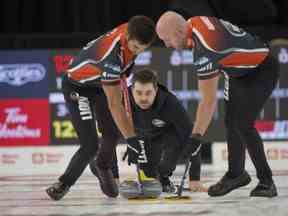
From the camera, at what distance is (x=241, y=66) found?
13.3 ft

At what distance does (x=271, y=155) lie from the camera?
7695 millimetres

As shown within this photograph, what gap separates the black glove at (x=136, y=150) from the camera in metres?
4.16

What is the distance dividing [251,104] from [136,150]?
0.68 meters

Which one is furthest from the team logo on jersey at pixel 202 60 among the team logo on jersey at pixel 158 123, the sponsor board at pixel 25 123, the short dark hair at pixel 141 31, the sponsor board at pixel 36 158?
the sponsor board at pixel 25 123

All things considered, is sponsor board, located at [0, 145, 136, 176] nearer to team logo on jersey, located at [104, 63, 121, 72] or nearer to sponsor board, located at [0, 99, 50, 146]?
sponsor board, located at [0, 99, 50, 146]

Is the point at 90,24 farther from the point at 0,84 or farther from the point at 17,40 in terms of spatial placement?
the point at 0,84

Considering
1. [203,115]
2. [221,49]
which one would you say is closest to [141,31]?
[221,49]

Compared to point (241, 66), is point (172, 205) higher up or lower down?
lower down

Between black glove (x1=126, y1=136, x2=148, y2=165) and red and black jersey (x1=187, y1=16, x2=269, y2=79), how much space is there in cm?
54

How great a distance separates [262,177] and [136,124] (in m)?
0.94

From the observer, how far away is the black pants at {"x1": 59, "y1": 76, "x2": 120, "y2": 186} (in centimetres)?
439

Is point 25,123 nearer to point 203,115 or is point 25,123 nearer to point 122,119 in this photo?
point 122,119

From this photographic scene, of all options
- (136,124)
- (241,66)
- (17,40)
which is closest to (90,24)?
(17,40)

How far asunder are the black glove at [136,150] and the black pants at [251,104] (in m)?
0.50
